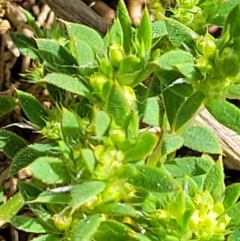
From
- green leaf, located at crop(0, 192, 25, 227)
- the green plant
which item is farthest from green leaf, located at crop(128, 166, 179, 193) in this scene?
green leaf, located at crop(0, 192, 25, 227)

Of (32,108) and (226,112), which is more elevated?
(226,112)

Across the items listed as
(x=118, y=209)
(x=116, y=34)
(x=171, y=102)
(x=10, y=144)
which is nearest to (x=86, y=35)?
(x=116, y=34)

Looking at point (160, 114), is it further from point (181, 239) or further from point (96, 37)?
point (181, 239)

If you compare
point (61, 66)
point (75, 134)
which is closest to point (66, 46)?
point (61, 66)

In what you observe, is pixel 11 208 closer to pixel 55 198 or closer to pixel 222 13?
pixel 55 198

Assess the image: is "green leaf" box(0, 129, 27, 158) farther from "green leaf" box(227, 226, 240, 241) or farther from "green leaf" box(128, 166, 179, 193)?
"green leaf" box(227, 226, 240, 241)

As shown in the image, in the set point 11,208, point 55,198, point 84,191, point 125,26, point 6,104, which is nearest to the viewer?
point 84,191

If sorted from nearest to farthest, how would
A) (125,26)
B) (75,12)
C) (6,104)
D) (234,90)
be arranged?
Answer: (234,90) → (125,26) → (6,104) → (75,12)
